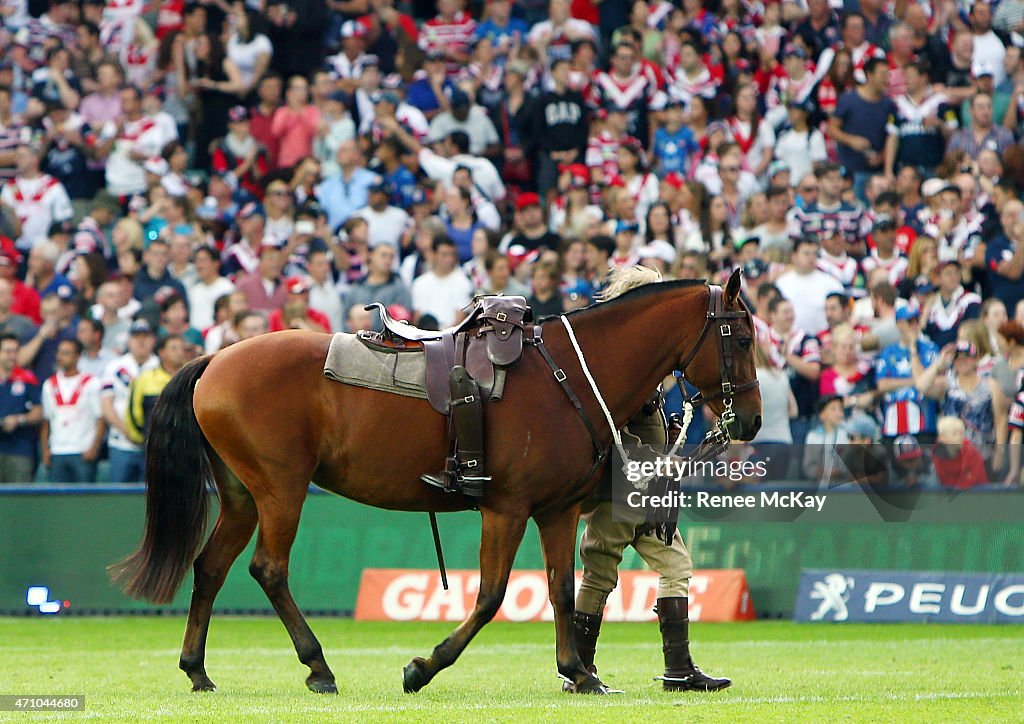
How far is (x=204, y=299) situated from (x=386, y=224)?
2.55 meters

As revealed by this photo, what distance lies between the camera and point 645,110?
21.8m

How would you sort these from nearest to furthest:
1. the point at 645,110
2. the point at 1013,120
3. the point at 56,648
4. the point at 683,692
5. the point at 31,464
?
1. the point at 683,692
2. the point at 56,648
3. the point at 31,464
4. the point at 1013,120
5. the point at 645,110

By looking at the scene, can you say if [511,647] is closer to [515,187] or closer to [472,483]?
[472,483]

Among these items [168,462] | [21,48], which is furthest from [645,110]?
[168,462]

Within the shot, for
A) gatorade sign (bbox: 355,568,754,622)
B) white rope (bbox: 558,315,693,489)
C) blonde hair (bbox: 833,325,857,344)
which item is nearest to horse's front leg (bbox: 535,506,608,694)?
white rope (bbox: 558,315,693,489)

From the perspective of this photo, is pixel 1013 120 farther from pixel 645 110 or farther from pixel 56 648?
pixel 56 648

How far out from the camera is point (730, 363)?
31.0 ft

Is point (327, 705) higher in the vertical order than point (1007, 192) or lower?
lower

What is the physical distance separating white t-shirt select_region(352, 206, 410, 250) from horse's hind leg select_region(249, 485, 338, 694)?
1083cm

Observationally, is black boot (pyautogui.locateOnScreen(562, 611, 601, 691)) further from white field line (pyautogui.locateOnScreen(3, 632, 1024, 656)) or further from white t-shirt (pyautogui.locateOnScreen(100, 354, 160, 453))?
white t-shirt (pyautogui.locateOnScreen(100, 354, 160, 453))

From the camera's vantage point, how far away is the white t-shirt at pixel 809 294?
57.1ft

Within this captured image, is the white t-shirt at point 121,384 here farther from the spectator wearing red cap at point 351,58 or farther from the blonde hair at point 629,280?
the blonde hair at point 629,280

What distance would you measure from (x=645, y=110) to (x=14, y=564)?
10.4 meters

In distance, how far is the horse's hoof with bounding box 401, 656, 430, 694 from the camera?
9.25m
